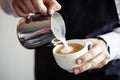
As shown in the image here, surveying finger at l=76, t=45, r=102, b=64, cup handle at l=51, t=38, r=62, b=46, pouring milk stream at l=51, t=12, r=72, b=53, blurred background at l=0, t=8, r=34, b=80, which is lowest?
blurred background at l=0, t=8, r=34, b=80

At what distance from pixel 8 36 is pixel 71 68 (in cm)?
44

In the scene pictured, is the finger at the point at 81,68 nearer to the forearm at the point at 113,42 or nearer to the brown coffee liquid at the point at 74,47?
the brown coffee liquid at the point at 74,47

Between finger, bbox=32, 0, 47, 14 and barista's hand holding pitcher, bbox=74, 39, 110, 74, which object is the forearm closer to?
barista's hand holding pitcher, bbox=74, 39, 110, 74

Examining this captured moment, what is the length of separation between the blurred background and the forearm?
377 millimetres

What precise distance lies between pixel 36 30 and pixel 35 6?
0.19 ft

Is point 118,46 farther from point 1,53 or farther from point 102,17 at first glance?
point 1,53

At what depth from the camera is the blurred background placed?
929 mm

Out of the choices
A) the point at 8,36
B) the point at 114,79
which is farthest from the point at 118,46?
the point at 8,36

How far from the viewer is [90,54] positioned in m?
0.56

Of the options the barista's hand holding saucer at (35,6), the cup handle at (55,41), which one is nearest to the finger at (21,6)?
the barista's hand holding saucer at (35,6)

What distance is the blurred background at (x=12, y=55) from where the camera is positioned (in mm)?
929

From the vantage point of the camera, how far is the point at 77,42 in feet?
1.99

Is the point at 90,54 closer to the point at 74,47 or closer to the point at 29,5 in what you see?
the point at 74,47

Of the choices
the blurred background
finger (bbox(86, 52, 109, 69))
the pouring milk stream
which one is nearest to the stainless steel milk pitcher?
the pouring milk stream
